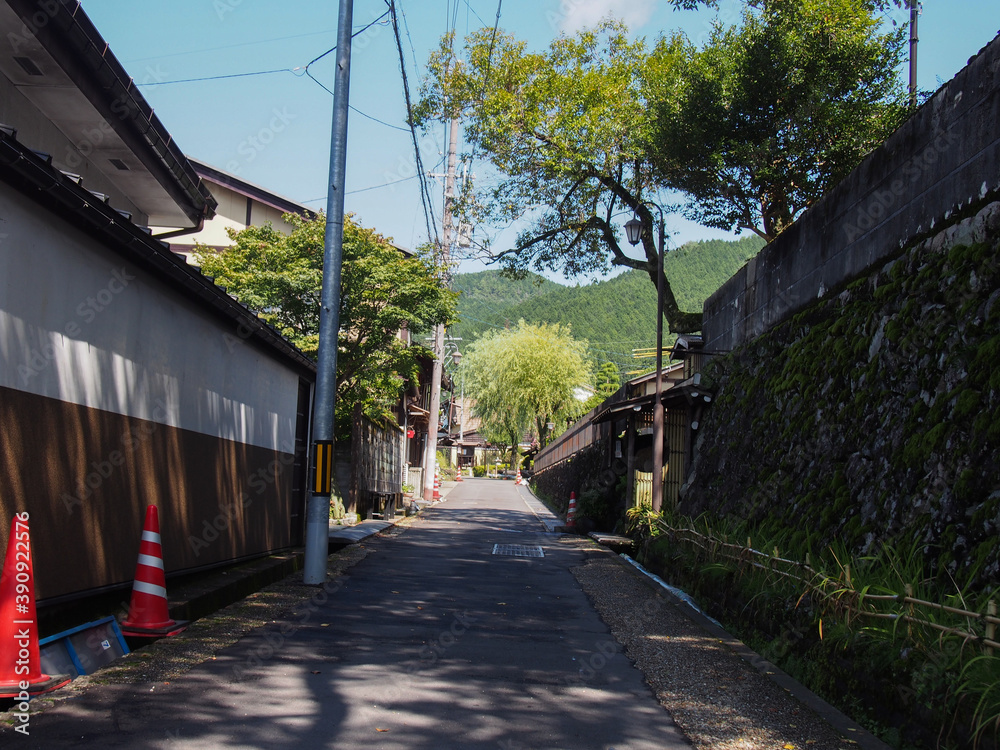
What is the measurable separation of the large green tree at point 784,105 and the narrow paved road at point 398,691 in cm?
1256

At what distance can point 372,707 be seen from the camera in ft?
16.1

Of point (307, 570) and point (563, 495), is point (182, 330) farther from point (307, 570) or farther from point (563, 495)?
point (563, 495)

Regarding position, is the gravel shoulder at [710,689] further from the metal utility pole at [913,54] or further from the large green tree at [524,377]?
the large green tree at [524,377]

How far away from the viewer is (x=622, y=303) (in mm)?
123625

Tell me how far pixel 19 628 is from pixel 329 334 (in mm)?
6293

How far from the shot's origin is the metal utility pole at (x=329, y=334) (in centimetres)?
1040

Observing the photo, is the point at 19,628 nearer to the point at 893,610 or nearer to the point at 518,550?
the point at 893,610

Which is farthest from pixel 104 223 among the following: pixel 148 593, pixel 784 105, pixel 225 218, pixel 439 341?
pixel 439 341

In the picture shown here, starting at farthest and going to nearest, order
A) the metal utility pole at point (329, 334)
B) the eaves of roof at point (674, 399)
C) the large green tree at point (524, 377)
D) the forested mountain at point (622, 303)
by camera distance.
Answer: the forested mountain at point (622, 303), the large green tree at point (524, 377), the eaves of roof at point (674, 399), the metal utility pole at point (329, 334)

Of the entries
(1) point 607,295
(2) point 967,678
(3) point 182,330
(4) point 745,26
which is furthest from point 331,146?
(1) point 607,295

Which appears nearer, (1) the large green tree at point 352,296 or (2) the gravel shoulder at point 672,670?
(2) the gravel shoulder at point 672,670

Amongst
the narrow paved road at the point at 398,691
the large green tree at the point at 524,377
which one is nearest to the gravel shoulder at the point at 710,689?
the narrow paved road at the point at 398,691

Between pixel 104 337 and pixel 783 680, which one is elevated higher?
pixel 104 337

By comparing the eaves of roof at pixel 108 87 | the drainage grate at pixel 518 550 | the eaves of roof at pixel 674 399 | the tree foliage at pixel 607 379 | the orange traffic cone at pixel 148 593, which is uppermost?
the tree foliage at pixel 607 379
